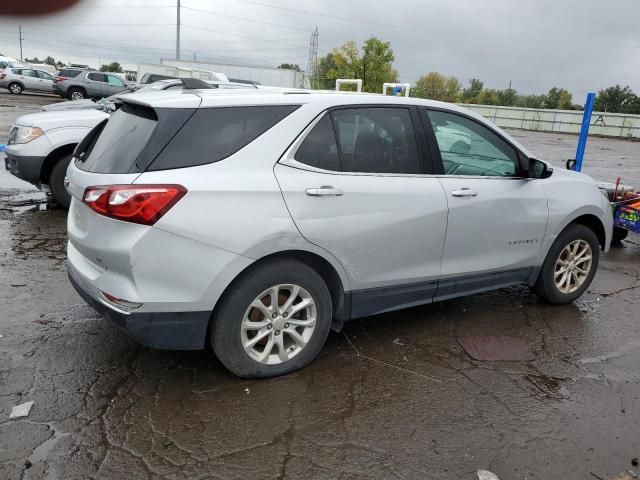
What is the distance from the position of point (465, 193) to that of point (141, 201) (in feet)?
7.31

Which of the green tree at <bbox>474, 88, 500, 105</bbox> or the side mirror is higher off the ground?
the green tree at <bbox>474, 88, 500, 105</bbox>

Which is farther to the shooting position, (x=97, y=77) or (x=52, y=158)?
(x=97, y=77)

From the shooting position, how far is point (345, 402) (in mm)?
3193

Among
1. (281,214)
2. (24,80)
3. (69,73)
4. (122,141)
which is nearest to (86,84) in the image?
(69,73)

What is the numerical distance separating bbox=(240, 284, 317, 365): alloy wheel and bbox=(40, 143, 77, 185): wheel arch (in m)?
4.85

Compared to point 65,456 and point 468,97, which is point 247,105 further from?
point 468,97

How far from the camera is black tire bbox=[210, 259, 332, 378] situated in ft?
10.0

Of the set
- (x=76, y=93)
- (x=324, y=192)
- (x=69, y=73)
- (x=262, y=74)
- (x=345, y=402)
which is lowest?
(x=345, y=402)

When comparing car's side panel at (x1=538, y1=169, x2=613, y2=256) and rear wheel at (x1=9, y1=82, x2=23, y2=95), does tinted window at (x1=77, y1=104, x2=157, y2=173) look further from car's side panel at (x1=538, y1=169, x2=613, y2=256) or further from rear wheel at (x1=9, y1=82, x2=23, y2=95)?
rear wheel at (x1=9, y1=82, x2=23, y2=95)

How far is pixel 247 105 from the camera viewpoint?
10.5 ft

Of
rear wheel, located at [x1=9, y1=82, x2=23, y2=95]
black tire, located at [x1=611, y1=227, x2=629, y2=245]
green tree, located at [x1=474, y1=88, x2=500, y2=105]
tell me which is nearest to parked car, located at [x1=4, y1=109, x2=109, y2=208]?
black tire, located at [x1=611, y1=227, x2=629, y2=245]

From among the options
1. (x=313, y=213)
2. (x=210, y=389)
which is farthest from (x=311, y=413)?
(x=313, y=213)

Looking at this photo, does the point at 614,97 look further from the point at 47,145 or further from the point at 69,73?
the point at 47,145

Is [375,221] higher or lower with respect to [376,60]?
lower
